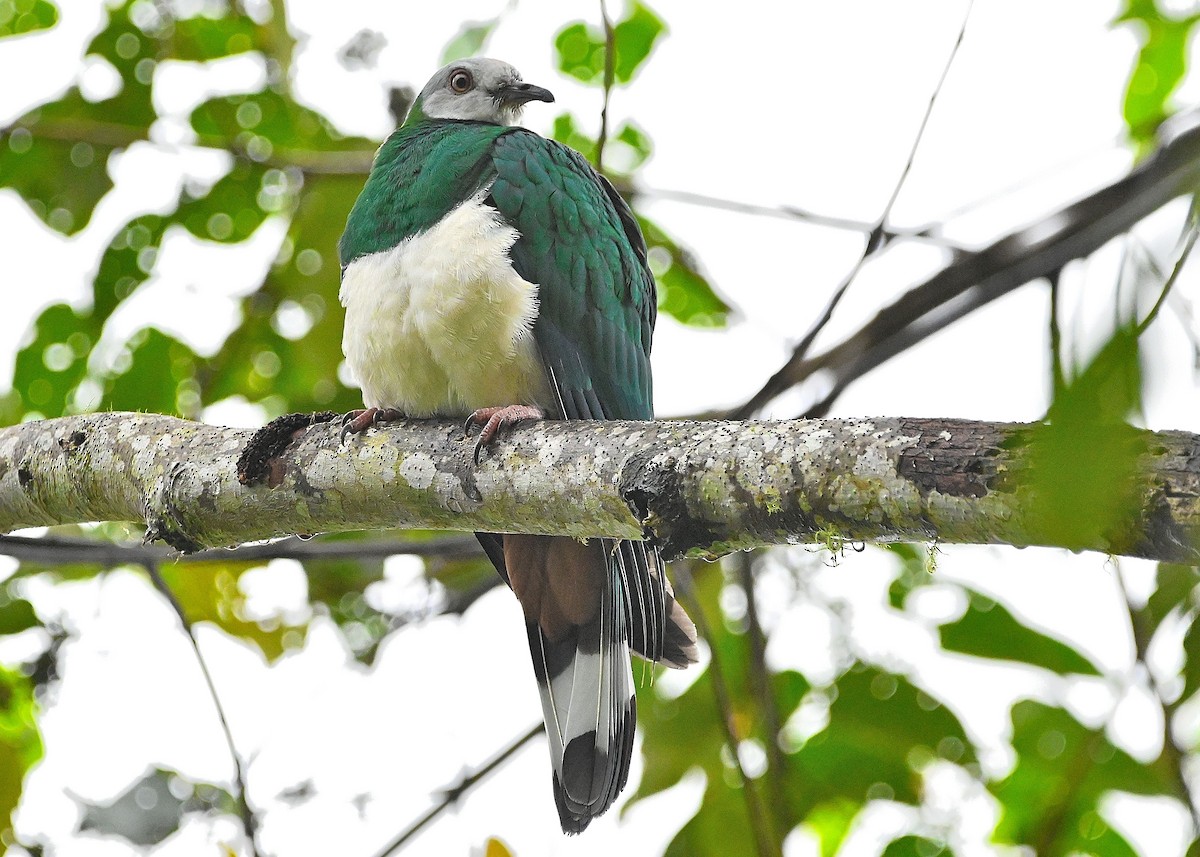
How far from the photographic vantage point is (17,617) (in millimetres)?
3451

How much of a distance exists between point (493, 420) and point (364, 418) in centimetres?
40

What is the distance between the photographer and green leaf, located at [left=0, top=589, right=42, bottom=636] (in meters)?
3.44

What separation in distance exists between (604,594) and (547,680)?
0.93 ft

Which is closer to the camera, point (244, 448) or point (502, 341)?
point (244, 448)

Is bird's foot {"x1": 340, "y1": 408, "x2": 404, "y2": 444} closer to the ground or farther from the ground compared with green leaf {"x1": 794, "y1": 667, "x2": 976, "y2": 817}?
farther from the ground

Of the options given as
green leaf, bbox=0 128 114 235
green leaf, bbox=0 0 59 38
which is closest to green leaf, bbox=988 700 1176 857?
green leaf, bbox=0 128 114 235

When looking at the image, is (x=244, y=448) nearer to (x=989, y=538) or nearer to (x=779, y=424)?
(x=779, y=424)

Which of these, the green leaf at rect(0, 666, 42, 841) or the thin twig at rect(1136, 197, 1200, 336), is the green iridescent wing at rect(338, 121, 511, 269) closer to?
the green leaf at rect(0, 666, 42, 841)

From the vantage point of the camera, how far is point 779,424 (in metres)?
1.77

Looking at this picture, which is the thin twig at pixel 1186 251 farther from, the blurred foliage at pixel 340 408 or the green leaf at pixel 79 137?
the green leaf at pixel 79 137

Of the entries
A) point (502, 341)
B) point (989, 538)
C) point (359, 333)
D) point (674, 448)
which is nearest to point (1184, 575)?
point (989, 538)

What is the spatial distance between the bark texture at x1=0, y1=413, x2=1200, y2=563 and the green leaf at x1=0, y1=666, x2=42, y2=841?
0.77 m

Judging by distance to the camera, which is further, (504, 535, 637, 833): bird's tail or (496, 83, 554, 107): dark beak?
(496, 83, 554, 107): dark beak

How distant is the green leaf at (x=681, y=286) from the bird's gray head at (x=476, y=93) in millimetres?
562
